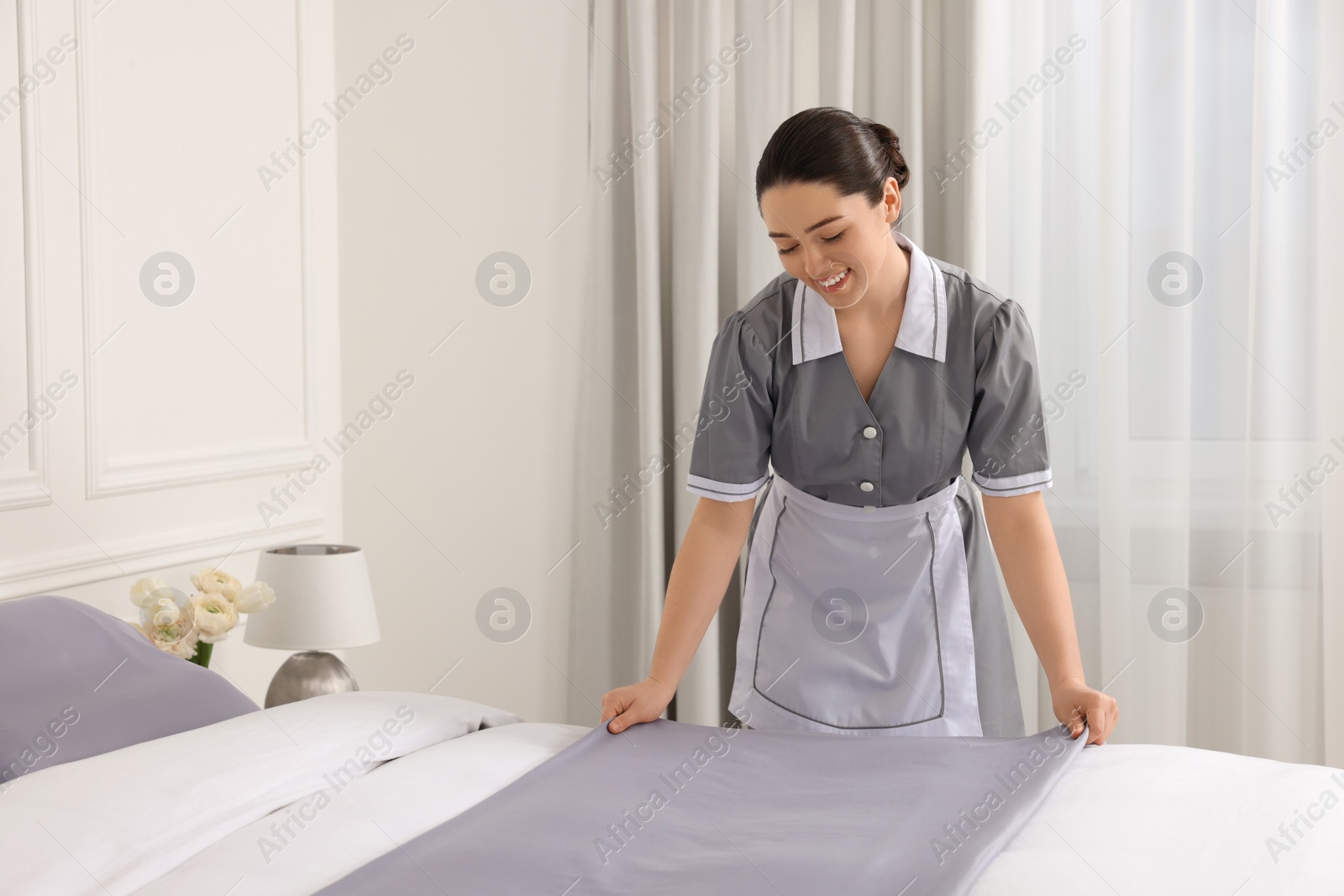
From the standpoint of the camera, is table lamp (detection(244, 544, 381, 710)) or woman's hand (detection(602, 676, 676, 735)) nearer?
woman's hand (detection(602, 676, 676, 735))

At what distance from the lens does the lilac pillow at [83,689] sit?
1.30m

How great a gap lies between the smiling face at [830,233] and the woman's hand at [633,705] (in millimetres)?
566

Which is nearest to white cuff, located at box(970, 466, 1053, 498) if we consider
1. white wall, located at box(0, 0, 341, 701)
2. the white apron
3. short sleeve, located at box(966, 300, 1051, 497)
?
short sleeve, located at box(966, 300, 1051, 497)

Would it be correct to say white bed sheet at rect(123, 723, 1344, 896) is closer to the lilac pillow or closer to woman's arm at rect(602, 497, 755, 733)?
woman's arm at rect(602, 497, 755, 733)

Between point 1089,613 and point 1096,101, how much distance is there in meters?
1.10

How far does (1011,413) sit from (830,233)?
35 centimetres

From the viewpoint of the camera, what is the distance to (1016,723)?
1.66 meters

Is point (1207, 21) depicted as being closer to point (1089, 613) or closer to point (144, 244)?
point (1089, 613)

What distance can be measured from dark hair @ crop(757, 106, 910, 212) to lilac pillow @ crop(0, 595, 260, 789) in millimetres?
1033

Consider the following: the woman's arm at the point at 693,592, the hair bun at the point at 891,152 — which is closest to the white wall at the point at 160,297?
the woman's arm at the point at 693,592

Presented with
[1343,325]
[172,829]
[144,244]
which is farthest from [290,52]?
[1343,325]

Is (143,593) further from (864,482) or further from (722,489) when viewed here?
(864,482)

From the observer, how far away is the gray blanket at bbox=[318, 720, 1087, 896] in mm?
931

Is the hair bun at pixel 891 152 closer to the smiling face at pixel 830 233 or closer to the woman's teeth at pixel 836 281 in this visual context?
the smiling face at pixel 830 233
